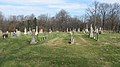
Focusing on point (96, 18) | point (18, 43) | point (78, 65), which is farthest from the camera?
point (96, 18)

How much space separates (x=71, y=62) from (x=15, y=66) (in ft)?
14.7

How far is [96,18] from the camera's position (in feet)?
417

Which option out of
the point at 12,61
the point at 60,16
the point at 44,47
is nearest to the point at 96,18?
the point at 60,16

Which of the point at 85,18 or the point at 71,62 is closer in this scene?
the point at 71,62

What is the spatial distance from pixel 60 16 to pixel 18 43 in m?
102

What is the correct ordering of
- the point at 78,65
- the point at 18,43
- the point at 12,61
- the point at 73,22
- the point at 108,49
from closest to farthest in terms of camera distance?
1. the point at 78,65
2. the point at 12,61
3. the point at 108,49
4. the point at 18,43
5. the point at 73,22

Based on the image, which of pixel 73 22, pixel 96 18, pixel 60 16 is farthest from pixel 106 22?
Answer: pixel 60 16

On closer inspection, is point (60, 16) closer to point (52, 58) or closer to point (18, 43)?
point (18, 43)

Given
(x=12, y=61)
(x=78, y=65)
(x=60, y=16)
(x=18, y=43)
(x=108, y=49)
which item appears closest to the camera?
(x=78, y=65)

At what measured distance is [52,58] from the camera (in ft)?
85.6

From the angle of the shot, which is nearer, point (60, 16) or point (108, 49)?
point (108, 49)

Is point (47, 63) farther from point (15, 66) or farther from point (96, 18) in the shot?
point (96, 18)

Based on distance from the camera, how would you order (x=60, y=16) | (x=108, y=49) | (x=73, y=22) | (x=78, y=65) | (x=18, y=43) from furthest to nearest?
(x=60, y=16)
(x=73, y=22)
(x=18, y=43)
(x=108, y=49)
(x=78, y=65)

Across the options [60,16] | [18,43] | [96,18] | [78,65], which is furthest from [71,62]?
[60,16]
